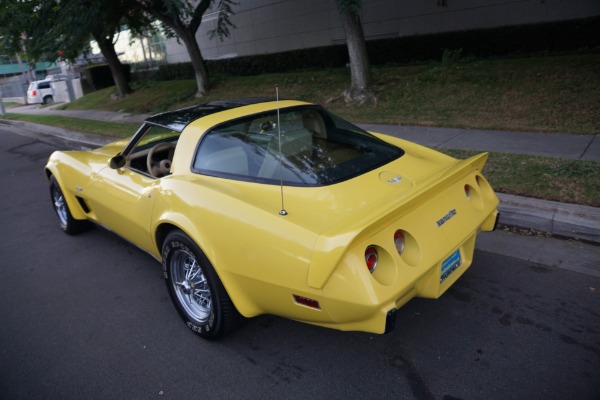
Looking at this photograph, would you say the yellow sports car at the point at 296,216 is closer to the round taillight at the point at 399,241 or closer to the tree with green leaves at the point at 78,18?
the round taillight at the point at 399,241

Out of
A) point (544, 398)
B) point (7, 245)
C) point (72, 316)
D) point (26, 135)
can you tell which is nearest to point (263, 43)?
point (26, 135)

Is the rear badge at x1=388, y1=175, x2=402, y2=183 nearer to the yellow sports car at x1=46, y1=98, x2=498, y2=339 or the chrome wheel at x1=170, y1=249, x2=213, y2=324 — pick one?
the yellow sports car at x1=46, y1=98, x2=498, y2=339

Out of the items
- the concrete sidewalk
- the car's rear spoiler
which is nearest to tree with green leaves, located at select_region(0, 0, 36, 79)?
the concrete sidewalk

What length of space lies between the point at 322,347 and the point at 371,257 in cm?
82

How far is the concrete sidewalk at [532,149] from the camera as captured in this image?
12.7 feet

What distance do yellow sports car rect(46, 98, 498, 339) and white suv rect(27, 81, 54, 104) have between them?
28693mm

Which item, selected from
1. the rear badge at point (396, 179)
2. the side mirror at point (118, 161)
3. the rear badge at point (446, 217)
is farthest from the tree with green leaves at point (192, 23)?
the rear badge at point (446, 217)

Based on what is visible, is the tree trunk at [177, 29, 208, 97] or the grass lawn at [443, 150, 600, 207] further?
the tree trunk at [177, 29, 208, 97]

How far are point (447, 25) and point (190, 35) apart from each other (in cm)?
780

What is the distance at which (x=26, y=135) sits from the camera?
14.4 m

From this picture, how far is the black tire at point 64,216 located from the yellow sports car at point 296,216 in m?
1.29

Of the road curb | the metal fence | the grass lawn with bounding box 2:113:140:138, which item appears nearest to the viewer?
the road curb

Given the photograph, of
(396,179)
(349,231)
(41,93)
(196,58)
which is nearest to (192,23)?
(196,58)

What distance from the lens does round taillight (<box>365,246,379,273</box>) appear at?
2.24m
